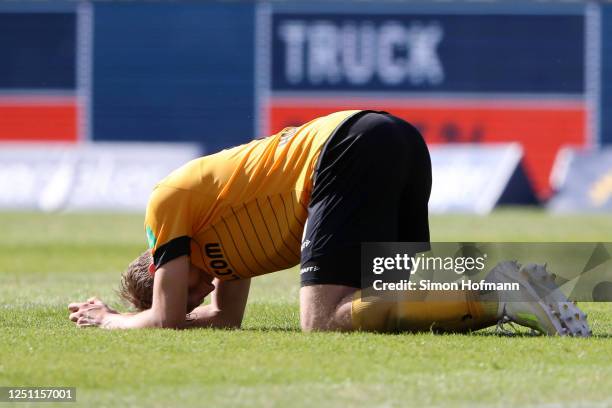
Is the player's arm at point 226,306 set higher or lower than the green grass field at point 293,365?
lower

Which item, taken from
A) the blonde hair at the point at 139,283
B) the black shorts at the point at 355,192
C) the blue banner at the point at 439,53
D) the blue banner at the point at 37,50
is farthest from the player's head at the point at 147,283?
the blue banner at the point at 37,50

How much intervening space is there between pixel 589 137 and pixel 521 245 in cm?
2575

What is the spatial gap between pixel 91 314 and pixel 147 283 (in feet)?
1.29

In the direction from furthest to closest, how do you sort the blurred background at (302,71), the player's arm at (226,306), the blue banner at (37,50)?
the blue banner at (37,50) → the blurred background at (302,71) → the player's arm at (226,306)

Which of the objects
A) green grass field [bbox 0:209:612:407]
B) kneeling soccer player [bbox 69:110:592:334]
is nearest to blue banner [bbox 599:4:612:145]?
green grass field [bbox 0:209:612:407]

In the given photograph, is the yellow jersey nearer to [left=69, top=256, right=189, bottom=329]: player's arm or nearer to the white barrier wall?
[left=69, top=256, right=189, bottom=329]: player's arm

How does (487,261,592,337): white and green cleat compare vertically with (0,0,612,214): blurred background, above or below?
above

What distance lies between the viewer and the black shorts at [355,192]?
6105 mm

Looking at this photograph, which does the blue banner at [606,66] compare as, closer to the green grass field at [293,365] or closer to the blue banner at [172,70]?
the blue banner at [172,70]

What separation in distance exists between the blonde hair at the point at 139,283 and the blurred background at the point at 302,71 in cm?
2497

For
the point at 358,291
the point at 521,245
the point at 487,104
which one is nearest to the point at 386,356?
the point at 358,291

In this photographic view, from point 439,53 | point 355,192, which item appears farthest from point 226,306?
point 439,53

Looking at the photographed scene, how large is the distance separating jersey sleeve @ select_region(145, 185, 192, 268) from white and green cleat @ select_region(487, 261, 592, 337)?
1525 millimetres

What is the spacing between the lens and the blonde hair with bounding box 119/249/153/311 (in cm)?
644
